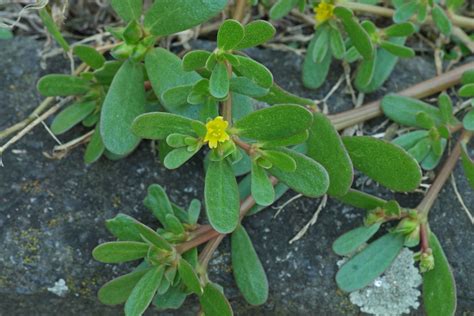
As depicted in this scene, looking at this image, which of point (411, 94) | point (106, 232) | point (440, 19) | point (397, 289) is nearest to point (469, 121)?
point (411, 94)

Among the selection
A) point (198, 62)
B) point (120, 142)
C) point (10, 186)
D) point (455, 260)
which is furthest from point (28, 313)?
point (455, 260)

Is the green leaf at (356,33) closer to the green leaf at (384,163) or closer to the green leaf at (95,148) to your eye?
the green leaf at (384,163)

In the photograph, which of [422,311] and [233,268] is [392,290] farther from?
[233,268]

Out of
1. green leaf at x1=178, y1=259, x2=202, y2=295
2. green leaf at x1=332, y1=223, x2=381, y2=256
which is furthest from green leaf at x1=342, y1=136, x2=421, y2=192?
green leaf at x1=178, y1=259, x2=202, y2=295

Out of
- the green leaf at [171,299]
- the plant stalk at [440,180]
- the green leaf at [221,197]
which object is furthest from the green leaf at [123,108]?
the plant stalk at [440,180]

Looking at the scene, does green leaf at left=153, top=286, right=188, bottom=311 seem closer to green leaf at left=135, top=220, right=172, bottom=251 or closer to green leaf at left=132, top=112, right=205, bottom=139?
green leaf at left=135, top=220, right=172, bottom=251

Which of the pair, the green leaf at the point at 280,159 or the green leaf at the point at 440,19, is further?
the green leaf at the point at 440,19
